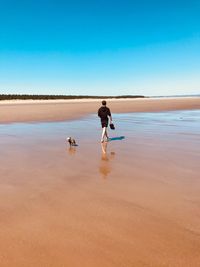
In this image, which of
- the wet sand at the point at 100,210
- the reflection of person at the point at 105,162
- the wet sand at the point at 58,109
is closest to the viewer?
the wet sand at the point at 100,210

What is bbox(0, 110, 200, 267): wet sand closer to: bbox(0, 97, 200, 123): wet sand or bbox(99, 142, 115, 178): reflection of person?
bbox(99, 142, 115, 178): reflection of person

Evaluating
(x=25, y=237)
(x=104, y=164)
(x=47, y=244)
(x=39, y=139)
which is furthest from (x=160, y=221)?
(x=39, y=139)

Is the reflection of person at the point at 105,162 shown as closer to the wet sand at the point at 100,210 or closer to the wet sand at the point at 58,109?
the wet sand at the point at 100,210

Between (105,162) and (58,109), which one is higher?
(58,109)

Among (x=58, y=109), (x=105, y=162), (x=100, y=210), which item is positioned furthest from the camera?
(x=58, y=109)

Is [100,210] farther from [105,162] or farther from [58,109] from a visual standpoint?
[58,109]

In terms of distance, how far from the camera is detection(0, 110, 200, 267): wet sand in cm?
359

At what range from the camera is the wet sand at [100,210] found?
359 cm

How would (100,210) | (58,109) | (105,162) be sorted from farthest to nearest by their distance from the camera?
(58,109), (105,162), (100,210)

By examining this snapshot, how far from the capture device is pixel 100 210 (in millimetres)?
4965

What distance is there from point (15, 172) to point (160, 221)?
4496mm

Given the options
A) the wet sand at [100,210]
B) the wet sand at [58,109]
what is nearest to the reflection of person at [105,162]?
the wet sand at [100,210]

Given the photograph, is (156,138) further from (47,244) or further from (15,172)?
(47,244)

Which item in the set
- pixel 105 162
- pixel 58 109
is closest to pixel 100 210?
pixel 105 162
